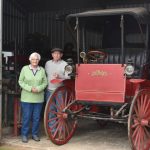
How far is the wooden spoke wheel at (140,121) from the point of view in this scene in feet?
20.1

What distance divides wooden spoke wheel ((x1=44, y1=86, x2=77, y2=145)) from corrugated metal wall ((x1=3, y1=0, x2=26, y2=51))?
20.4ft

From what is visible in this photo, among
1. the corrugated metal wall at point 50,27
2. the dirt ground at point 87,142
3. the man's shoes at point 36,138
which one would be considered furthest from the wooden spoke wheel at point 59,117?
the corrugated metal wall at point 50,27

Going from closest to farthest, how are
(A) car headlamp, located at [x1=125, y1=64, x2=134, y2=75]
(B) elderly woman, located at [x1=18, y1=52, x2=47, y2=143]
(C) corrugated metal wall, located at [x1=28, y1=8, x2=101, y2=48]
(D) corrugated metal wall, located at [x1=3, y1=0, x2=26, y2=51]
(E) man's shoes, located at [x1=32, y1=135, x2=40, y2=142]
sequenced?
(A) car headlamp, located at [x1=125, y1=64, x2=134, y2=75] < (B) elderly woman, located at [x1=18, y1=52, x2=47, y2=143] < (E) man's shoes, located at [x1=32, y1=135, x2=40, y2=142] < (D) corrugated metal wall, located at [x1=3, y1=0, x2=26, y2=51] < (C) corrugated metal wall, located at [x1=28, y1=8, x2=101, y2=48]

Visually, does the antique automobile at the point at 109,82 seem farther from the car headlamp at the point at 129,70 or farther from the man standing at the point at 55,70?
the man standing at the point at 55,70

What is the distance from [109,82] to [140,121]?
80 centimetres

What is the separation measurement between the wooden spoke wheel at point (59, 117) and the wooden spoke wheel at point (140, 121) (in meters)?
1.25

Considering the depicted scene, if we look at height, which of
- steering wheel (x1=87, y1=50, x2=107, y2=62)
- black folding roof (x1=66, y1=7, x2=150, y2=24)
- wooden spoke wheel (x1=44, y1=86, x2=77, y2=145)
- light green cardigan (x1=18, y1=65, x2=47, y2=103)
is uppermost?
black folding roof (x1=66, y1=7, x2=150, y2=24)

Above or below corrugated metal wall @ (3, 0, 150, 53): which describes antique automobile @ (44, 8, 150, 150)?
below

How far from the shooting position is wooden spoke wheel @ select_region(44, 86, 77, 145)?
7004mm

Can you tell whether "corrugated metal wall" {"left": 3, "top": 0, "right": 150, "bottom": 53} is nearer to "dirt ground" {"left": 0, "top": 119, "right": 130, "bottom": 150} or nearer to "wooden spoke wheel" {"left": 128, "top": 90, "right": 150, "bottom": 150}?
"dirt ground" {"left": 0, "top": 119, "right": 130, "bottom": 150}

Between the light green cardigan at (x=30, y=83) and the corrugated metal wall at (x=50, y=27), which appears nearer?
the light green cardigan at (x=30, y=83)

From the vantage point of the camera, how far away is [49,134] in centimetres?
694

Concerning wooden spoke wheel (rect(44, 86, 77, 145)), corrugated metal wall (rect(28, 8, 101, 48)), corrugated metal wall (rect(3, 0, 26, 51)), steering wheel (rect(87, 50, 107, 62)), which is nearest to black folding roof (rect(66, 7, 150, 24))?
steering wheel (rect(87, 50, 107, 62))

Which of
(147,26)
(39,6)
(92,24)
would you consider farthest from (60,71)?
(39,6)
